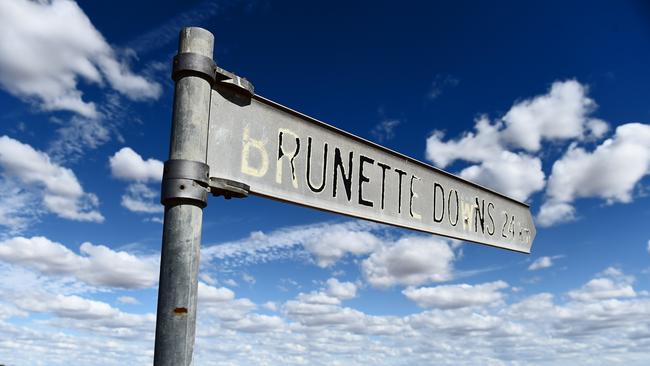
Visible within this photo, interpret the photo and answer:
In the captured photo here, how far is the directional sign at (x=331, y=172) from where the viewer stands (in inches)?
126

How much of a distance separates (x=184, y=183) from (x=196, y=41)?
0.83m

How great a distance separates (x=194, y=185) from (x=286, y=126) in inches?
35.1

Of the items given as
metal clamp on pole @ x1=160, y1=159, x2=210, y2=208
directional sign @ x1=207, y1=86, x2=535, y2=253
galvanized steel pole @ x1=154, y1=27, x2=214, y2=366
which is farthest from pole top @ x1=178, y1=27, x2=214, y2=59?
metal clamp on pole @ x1=160, y1=159, x2=210, y2=208

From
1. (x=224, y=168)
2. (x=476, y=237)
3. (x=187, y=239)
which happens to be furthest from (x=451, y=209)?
(x=187, y=239)

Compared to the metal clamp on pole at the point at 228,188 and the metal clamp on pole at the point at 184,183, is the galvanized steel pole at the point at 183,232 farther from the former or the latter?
the metal clamp on pole at the point at 228,188

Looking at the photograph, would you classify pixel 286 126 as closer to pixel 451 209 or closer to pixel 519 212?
pixel 451 209

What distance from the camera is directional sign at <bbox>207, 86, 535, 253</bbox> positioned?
320cm

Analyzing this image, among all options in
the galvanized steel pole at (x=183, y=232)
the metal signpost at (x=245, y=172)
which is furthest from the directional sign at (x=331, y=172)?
the galvanized steel pole at (x=183, y=232)

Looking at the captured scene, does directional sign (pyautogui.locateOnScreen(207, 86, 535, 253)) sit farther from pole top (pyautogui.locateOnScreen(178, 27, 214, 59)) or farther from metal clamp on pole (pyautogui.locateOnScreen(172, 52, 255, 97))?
pole top (pyautogui.locateOnScreen(178, 27, 214, 59))

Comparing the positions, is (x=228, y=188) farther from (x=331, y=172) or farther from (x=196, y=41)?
(x=331, y=172)

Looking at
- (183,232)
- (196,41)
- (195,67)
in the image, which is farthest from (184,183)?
(196,41)

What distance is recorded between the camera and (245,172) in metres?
3.21

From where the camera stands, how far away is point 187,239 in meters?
2.78

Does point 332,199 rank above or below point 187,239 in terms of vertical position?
above
